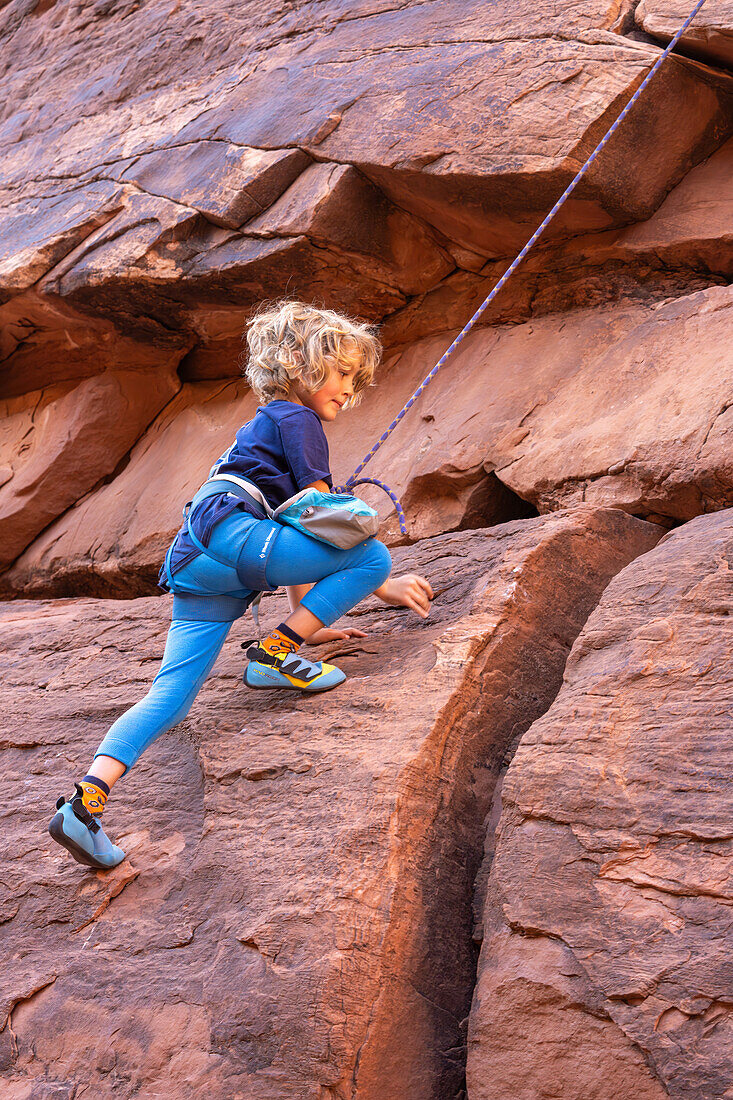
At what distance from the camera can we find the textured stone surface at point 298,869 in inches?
89.0

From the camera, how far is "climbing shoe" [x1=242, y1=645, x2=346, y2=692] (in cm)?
305

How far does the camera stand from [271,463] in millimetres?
3098

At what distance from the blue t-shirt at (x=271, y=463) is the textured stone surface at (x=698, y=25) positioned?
2.97 metres

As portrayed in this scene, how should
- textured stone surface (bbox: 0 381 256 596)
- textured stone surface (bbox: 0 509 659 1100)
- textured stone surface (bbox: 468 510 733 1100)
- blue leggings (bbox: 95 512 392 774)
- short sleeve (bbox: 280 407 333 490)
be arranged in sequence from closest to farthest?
textured stone surface (bbox: 468 510 733 1100)
textured stone surface (bbox: 0 509 659 1100)
blue leggings (bbox: 95 512 392 774)
short sleeve (bbox: 280 407 333 490)
textured stone surface (bbox: 0 381 256 596)

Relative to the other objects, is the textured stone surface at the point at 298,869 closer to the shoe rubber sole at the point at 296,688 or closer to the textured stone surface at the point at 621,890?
the shoe rubber sole at the point at 296,688

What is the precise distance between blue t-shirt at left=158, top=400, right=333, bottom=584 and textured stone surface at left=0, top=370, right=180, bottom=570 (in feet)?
12.7

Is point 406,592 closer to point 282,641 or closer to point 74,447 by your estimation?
point 282,641

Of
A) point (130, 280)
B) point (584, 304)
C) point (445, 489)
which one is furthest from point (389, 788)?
point (130, 280)

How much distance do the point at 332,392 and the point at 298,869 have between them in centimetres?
154

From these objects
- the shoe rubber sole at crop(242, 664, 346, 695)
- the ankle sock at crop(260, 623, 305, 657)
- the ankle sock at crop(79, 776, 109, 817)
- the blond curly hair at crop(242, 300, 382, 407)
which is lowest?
the shoe rubber sole at crop(242, 664, 346, 695)

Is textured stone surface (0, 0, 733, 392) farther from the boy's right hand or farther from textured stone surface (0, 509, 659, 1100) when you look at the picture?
the boy's right hand

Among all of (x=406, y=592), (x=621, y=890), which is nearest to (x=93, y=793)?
(x=406, y=592)

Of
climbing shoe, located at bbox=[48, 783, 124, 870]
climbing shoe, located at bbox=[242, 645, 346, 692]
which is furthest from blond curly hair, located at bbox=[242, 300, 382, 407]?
climbing shoe, located at bbox=[48, 783, 124, 870]

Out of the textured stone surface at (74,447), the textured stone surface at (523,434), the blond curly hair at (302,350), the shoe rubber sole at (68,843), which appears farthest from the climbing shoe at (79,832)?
the textured stone surface at (74,447)
